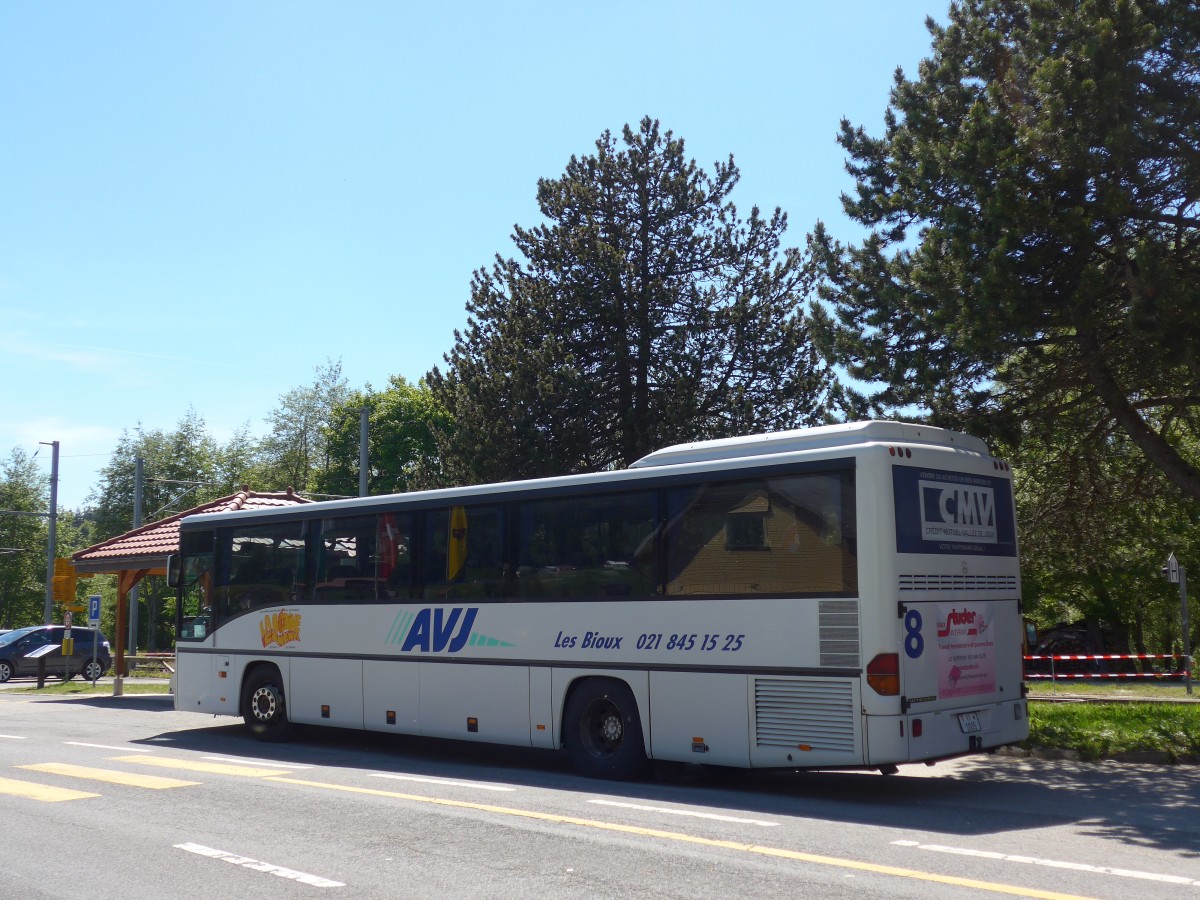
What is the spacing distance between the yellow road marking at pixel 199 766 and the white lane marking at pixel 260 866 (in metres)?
3.98

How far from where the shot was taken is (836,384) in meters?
16.1

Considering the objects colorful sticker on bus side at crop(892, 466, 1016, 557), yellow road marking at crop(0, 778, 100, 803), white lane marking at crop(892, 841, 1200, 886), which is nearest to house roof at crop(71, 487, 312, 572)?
yellow road marking at crop(0, 778, 100, 803)

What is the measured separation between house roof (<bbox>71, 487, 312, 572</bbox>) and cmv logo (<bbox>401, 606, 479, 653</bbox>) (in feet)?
43.4

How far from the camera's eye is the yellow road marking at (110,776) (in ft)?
38.1

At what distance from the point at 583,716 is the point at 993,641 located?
4143 mm

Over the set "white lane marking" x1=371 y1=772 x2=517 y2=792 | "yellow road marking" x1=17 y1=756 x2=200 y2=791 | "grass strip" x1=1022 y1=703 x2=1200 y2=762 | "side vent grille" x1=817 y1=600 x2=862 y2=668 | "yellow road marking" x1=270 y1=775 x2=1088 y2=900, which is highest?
"side vent grille" x1=817 y1=600 x2=862 y2=668

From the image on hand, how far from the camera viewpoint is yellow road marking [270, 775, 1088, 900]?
6.70 meters

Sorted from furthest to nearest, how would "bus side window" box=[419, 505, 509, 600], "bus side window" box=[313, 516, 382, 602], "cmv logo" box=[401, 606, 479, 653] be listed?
"bus side window" box=[313, 516, 382, 602], "cmv logo" box=[401, 606, 479, 653], "bus side window" box=[419, 505, 509, 600]

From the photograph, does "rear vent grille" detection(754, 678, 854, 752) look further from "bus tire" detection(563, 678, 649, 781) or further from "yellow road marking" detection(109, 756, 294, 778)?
"yellow road marking" detection(109, 756, 294, 778)

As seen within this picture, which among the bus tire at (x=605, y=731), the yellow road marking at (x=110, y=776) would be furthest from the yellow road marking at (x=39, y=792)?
the bus tire at (x=605, y=731)

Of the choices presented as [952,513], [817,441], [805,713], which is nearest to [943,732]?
[805,713]

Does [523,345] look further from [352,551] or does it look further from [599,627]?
[599,627]

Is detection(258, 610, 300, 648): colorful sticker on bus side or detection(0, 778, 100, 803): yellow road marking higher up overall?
detection(258, 610, 300, 648): colorful sticker on bus side

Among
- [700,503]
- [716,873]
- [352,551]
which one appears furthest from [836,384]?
[716,873]
